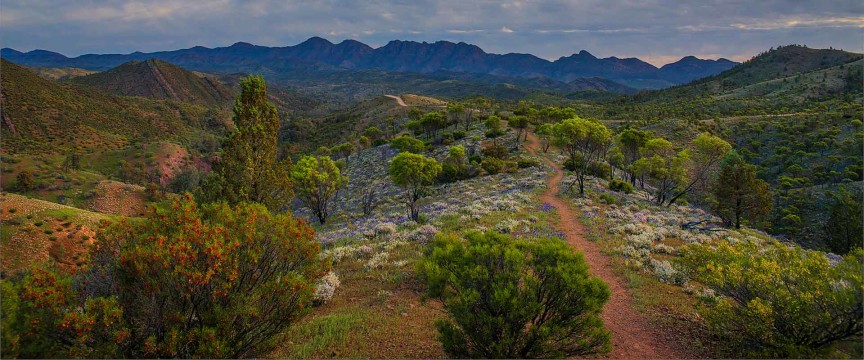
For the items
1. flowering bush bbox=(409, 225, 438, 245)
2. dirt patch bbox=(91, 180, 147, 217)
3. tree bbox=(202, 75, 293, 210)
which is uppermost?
tree bbox=(202, 75, 293, 210)

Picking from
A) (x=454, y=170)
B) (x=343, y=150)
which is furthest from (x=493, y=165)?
(x=343, y=150)

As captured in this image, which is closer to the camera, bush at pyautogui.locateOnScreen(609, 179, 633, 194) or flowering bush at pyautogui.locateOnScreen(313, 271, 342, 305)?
flowering bush at pyautogui.locateOnScreen(313, 271, 342, 305)

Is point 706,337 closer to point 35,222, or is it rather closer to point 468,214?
point 468,214

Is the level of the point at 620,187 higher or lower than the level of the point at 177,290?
lower

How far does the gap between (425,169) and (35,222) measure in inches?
1416

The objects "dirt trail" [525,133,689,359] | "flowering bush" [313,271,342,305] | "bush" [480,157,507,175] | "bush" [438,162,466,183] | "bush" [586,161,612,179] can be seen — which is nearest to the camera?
"dirt trail" [525,133,689,359]

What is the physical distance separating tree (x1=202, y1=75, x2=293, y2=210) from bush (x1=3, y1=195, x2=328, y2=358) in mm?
7482

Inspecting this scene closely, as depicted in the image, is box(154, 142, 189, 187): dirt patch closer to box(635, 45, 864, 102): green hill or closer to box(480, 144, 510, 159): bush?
box(480, 144, 510, 159): bush

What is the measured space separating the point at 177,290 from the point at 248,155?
1014 cm

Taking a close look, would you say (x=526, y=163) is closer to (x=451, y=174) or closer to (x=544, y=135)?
(x=451, y=174)

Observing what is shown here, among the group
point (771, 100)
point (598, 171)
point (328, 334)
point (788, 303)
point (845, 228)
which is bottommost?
point (845, 228)

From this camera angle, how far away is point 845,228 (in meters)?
34.8

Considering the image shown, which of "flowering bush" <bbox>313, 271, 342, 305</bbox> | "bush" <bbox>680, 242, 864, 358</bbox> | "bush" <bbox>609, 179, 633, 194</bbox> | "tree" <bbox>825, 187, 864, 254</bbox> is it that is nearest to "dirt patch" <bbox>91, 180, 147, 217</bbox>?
"flowering bush" <bbox>313, 271, 342, 305</bbox>

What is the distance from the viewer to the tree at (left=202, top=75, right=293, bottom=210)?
16234 millimetres
